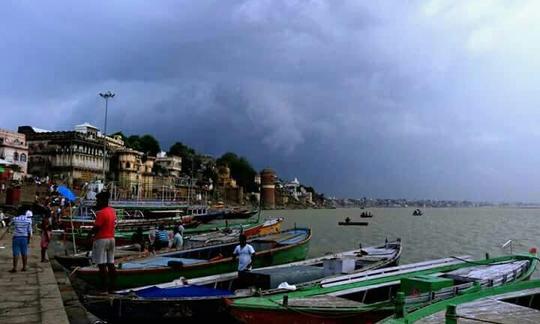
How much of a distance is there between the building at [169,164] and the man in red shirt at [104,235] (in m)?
111

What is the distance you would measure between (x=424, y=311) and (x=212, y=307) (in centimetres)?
512

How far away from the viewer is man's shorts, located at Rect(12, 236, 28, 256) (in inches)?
501

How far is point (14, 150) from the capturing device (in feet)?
231

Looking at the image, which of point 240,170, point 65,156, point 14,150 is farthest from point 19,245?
point 240,170

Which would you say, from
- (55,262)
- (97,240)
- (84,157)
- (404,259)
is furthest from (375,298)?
(84,157)

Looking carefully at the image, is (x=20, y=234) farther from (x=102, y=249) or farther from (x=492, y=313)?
(x=492, y=313)

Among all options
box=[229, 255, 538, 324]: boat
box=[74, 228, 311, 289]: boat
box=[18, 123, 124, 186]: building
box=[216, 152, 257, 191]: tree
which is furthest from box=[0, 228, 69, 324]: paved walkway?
box=[216, 152, 257, 191]: tree

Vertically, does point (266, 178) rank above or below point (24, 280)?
above

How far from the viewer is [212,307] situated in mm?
11367

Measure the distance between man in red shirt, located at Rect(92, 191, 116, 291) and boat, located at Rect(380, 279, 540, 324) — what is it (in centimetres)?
613

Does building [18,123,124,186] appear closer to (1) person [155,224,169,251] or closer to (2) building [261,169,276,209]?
(1) person [155,224,169,251]

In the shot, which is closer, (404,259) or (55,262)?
(55,262)

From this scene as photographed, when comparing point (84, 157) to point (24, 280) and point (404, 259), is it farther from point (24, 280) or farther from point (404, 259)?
point (24, 280)

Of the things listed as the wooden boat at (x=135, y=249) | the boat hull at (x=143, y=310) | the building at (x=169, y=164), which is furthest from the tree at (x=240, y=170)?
the boat hull at (x=143, y=310)
